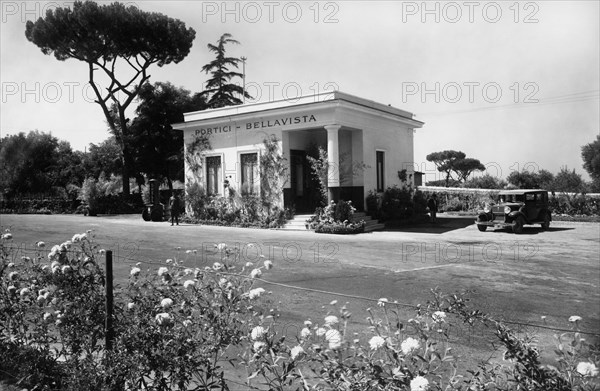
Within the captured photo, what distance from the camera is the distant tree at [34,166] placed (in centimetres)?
3809

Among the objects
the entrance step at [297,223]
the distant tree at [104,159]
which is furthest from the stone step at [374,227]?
the distant tree at [104,159]

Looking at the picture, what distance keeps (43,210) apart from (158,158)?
29.6ft

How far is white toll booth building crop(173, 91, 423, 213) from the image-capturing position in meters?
18.5

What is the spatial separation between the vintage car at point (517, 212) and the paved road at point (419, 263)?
482 millimetres

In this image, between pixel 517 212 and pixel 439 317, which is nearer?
pixel 439 317

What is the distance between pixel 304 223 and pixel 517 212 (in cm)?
816

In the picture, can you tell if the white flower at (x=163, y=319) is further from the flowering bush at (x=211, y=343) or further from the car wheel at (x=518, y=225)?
the car wheel at (x=518, y=225)

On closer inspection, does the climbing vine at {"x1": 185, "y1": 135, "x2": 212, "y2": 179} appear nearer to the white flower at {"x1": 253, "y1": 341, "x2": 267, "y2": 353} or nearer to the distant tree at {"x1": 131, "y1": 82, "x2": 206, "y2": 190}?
the distant tree at {"x1": 131, "y1": 82, "x2": 206, "y2": 190}

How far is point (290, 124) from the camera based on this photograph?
1927 centimetres

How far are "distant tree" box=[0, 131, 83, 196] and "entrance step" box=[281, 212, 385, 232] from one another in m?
25.6

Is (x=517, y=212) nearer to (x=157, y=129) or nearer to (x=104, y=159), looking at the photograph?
(x=157, y=129)

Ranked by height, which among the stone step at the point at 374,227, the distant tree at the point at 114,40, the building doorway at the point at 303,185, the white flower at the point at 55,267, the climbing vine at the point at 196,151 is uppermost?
the distant tree at the point at 114,40

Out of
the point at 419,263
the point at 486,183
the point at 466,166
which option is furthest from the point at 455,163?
the point at 419,263

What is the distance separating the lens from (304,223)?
1842cm
